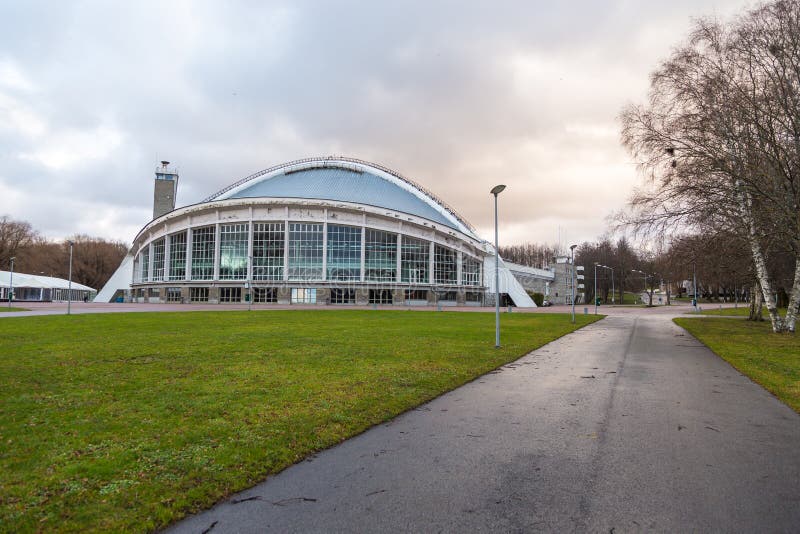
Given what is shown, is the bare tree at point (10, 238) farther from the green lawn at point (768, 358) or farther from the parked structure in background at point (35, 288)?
the green lawn at point (768, 358)

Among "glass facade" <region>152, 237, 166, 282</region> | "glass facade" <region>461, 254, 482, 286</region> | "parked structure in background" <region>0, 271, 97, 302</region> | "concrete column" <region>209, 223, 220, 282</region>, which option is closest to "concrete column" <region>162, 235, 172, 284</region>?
"glass facade" <region>152, 237, 166, 282</region>

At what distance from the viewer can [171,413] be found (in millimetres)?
7387

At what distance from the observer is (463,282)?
7575 centimetres

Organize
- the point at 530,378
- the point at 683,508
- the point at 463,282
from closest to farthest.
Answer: the point at 683,508, the point at 530,378, the point at 463,282

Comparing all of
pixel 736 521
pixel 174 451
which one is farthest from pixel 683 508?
pixel 174 451

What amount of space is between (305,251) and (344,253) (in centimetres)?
592

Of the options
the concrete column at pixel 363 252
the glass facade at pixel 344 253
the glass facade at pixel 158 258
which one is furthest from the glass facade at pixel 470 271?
the glass facade at pixel 158 258

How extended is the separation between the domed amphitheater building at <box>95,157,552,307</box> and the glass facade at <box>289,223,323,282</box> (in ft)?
0.50

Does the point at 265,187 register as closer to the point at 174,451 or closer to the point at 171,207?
the point at 171,207

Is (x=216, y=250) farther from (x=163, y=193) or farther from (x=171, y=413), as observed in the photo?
(x=171, y=413)

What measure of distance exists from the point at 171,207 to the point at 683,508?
9500cm

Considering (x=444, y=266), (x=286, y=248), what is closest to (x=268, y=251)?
(x=286, y=248)

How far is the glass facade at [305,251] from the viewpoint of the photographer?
67.6 meters

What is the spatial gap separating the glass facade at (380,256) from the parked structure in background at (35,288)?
61.8 m
